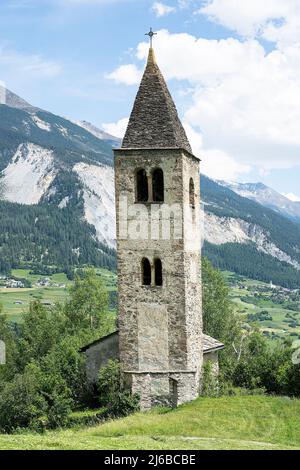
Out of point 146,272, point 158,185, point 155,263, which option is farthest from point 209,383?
point 158,185

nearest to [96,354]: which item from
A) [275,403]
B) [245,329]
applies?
[275,403]

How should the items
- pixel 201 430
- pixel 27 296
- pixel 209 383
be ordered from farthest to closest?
pixel 27 296, pixel 209 383, pixel 201 430

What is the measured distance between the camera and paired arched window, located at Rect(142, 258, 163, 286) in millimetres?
33750

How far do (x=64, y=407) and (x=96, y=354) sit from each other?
4.34 metres

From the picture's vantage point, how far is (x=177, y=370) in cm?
3328

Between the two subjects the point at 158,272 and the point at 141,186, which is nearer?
the point at 158,272

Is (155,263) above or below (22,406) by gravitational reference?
above

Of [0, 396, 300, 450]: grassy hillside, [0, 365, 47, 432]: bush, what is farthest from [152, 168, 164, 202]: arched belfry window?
[0, 365, 47, 432]: bush

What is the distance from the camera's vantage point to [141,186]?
3456 cm

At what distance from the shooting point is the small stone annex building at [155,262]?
109 ft

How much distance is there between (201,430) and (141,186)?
13524mm

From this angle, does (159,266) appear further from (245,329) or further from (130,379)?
(245,329)

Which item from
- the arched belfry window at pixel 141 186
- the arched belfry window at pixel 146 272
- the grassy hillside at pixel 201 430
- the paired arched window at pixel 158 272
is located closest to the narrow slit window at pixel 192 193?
the arched belfry window at pixel 141 186

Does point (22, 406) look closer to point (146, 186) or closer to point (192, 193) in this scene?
point (146, 186)
